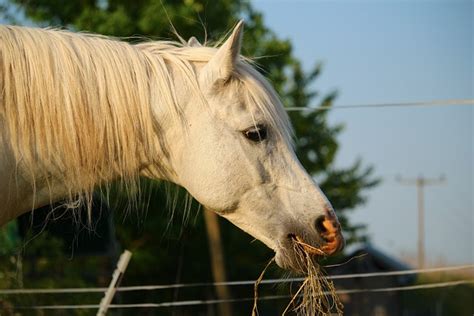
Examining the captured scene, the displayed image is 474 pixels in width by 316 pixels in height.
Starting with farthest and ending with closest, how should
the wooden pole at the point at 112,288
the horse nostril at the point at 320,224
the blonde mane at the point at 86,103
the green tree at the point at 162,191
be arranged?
the green tree at the point at 162,191, the wooden pole at the point at 112,288, the horse nostril at the point at 320,224, the blonde mane at the point at 86,103

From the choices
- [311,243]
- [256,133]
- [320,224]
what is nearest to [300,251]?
[311,243]

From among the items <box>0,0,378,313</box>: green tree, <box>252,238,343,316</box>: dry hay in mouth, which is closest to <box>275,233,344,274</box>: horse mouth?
<box>252,238,343,316</box>: dry hay in mouth

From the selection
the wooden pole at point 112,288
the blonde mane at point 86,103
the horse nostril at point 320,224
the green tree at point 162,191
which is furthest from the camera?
the green tree at point 162,191

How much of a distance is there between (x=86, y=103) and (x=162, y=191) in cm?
1005

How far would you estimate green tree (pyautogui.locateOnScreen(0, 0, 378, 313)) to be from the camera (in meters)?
13.9

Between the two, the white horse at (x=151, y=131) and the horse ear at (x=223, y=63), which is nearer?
the white horse at (x=151, y=131)

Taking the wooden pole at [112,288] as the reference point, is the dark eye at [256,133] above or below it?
above

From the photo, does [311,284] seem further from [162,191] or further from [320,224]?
[162,191]

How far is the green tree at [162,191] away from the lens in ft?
45.6

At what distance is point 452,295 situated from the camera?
19.5ft

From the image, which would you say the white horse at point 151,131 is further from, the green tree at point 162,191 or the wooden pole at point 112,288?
the green tree at point 162,191

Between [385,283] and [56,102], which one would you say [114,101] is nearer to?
[56,102]

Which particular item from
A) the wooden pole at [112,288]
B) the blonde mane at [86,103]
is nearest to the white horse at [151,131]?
the blonde mane at [86,103]

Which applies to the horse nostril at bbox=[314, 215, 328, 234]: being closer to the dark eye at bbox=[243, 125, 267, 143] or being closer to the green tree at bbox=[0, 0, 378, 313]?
the dark eye at bbox=[243, 125, 267, 143]
